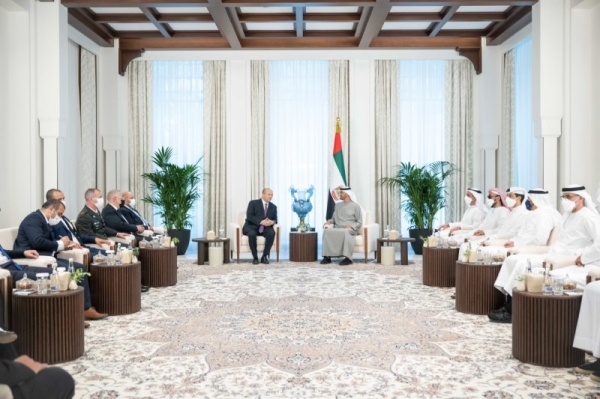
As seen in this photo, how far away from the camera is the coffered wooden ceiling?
1012cm

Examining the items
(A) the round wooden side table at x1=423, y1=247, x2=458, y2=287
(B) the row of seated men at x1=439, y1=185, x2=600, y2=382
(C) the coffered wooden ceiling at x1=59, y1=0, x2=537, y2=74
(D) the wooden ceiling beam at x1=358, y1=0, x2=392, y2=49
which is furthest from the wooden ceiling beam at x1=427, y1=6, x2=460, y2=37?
(A) the round wooden side table at x1=423, y1=247, x2=458, y2=287

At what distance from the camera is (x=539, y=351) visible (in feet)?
16.6

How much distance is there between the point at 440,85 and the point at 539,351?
989 cm

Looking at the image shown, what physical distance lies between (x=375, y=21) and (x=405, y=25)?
1554 millimetres

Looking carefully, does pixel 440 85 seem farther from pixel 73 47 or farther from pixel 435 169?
pixel 73 47

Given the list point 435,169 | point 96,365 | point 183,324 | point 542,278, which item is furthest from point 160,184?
point 542,278

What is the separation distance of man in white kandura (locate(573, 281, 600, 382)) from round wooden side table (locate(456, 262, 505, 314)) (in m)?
2.17

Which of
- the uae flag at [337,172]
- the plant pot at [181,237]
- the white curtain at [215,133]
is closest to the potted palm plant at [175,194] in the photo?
the plant pot at [181,237]

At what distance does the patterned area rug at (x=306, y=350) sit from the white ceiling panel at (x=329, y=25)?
553 cm

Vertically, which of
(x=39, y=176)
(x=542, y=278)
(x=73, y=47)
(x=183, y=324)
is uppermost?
(x=73, y=47)

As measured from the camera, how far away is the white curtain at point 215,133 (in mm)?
14086

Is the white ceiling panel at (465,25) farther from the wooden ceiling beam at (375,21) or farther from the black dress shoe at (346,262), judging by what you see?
the black dress shoe at (346,262)

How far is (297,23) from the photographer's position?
471 inches

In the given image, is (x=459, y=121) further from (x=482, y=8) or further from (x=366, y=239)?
(x=366, y=239)
